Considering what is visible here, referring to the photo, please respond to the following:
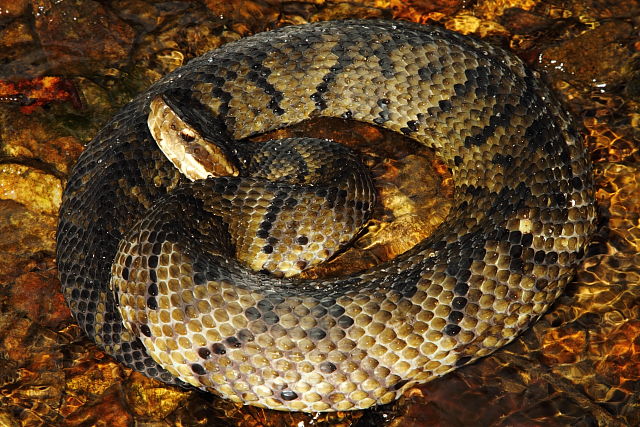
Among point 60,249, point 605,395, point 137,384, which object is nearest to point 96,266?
point 60,249

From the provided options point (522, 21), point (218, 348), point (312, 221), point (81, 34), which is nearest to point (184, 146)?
point (312, 221)

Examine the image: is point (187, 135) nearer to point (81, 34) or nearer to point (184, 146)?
point (184, 146)

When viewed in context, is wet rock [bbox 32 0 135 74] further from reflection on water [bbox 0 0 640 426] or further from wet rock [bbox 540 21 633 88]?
wet rock [bbox 540 21 633 88]

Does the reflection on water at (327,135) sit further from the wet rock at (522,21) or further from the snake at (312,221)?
the snake at (312,221)

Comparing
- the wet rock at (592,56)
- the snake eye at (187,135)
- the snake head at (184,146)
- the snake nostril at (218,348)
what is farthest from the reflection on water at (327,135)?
the snake eye at (187,135)

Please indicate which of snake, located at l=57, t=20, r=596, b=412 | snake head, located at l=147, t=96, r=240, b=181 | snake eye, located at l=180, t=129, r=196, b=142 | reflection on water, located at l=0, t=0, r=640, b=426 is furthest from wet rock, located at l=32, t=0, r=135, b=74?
snake eye, located at l=180, t=129, r=196, b=142

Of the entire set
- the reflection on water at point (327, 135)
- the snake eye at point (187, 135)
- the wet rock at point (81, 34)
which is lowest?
the reflection on water at point (327, 135)

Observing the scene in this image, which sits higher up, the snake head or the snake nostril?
the snake head

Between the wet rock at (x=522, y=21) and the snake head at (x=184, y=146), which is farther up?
the snake head at (x=184, y=146)
